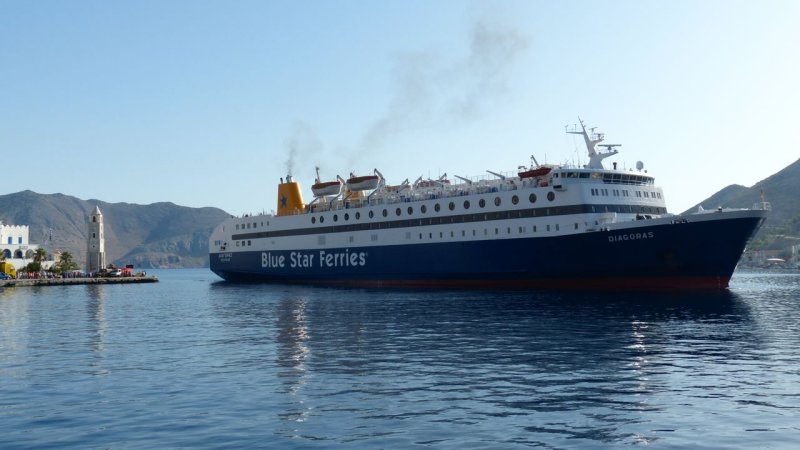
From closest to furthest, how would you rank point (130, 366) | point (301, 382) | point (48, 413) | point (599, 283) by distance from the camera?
1. point (48, 413)
2. point (301, 382)
3. point (130, 366)
4. point (599, 283)

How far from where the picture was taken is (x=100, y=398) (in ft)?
62.0

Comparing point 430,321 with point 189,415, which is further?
point 430,321

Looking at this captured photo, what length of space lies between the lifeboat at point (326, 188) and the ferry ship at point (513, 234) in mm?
135

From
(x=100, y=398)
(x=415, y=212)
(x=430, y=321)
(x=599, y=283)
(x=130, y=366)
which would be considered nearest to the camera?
(x=100, y=398)

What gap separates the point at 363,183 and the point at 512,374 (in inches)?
2386

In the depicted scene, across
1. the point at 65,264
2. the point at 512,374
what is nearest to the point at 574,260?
the point at 512,374

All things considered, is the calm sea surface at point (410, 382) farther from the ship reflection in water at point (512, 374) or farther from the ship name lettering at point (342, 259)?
the ship name lettering at point (342, 259)

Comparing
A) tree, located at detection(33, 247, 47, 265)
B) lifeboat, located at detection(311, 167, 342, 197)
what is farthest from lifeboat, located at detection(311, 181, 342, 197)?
tree, located at detection(33, 247, 47, 265)

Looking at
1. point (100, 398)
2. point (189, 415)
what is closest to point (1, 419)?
point (100, 398)

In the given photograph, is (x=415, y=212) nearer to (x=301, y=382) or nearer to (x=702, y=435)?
(x=301, y=382)

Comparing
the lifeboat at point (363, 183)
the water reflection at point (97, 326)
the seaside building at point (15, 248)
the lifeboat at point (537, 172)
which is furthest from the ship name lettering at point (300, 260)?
the seaside building at point (15, 248)

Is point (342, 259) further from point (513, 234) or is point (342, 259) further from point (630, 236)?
point (630, 236)

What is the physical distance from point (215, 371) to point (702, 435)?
592 inches

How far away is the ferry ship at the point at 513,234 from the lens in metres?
53.4
